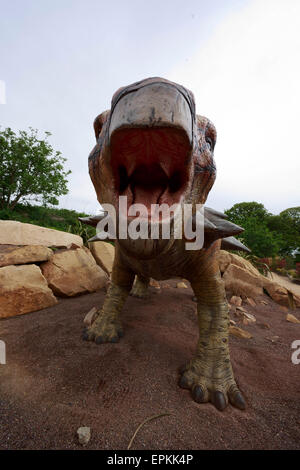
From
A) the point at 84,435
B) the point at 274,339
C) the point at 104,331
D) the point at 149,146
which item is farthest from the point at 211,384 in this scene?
the point at 274,339

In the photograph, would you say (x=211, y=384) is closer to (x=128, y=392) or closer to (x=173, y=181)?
(x=128, y=392)

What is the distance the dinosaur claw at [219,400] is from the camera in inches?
46.6

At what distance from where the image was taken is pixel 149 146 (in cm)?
79

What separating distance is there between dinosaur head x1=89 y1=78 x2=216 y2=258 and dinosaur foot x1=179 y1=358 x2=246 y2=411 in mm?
1185

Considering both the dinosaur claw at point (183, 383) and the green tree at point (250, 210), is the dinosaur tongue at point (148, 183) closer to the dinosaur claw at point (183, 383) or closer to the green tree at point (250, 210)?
the dinosaur claw at point (183, 383)

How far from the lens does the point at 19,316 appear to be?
7.28 ft

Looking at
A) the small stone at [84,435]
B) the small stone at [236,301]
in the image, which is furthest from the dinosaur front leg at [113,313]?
the small stone at [236,301]

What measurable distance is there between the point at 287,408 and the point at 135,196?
163 centimetres

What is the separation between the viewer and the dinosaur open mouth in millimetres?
767

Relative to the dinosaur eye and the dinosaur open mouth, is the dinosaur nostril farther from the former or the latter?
the dinosaur eye

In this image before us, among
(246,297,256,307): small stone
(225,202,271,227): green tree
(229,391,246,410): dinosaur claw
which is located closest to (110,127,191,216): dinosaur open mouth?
(229,391,246,410): dinosaur claw

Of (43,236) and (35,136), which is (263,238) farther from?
(35,136)

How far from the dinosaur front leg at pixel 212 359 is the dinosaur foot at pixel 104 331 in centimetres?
67

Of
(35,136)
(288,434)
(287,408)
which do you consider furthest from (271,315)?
(35,136)
